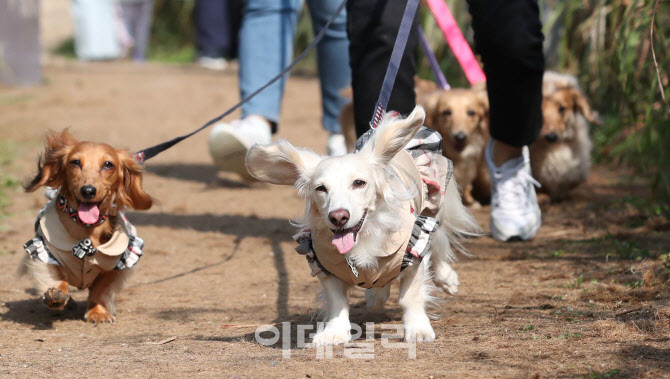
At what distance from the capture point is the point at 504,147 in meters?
3.87

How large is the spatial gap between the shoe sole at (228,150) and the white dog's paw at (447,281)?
1744 mm

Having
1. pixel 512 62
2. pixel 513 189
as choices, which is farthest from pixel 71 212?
pixel 513 189

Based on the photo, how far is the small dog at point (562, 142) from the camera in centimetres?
546

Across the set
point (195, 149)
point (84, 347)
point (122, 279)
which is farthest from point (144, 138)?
point (84, 347)

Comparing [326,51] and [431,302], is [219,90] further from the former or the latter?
[431,302]

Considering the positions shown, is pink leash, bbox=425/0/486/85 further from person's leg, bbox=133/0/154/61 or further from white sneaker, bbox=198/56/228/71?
person's leg, bbox=133/0/154/61

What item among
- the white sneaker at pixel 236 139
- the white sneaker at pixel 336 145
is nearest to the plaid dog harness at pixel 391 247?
the white sneaker at pixel 236 139

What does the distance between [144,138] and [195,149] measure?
1.41 ft

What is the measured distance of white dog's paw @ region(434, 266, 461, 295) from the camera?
312cm

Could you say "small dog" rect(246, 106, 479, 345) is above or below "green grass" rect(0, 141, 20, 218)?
below

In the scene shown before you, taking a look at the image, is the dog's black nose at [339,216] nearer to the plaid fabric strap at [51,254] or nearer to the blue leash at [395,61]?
the blue leash at [395,61]

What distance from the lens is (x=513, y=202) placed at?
153 inches

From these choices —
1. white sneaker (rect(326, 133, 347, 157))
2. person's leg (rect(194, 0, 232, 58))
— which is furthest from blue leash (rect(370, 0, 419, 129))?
person's leg (rect(194, 0, 232, 58))

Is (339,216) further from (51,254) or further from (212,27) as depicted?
(212,27)
